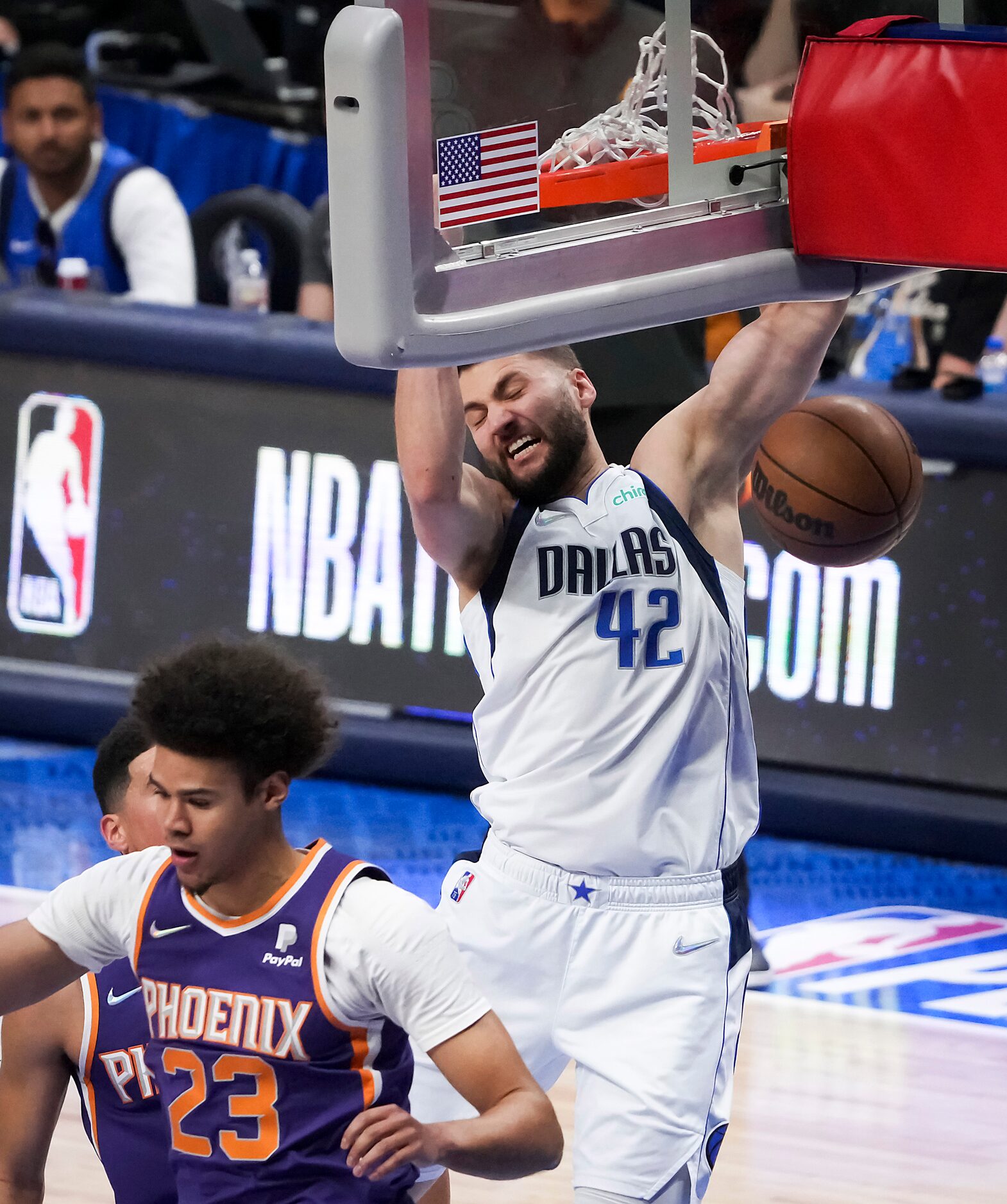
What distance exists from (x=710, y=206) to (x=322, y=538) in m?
4.45

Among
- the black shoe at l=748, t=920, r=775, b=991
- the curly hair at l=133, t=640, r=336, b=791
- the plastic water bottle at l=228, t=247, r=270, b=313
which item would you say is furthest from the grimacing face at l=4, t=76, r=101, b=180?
the curly hair at l=133, t=640, r=336, b=791

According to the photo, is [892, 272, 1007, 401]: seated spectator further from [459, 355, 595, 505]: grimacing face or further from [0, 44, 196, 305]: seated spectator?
[459, 355, 595, 505]: grimacing face

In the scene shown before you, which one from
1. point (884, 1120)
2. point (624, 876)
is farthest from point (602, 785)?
point (884, 1120)

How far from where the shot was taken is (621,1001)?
391 cm

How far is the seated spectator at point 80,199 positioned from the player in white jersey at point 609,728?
4.87m

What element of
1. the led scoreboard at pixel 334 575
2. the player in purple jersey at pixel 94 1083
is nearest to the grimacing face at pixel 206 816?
the player in purple jersey at pixel 94 1083

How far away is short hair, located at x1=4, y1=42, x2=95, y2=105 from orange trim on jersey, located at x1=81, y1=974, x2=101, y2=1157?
19.4ft

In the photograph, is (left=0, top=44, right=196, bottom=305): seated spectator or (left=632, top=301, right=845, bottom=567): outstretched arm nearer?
(left=632, top=301, right=845, bottom=567): outstretched arm

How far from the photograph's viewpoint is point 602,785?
4.01 metres

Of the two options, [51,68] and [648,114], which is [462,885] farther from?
[51,68]

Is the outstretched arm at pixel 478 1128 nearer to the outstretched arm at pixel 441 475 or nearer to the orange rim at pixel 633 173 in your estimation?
the outstretched arm at pixel 441 475

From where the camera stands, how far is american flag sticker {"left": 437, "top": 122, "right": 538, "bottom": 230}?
3.24 metres

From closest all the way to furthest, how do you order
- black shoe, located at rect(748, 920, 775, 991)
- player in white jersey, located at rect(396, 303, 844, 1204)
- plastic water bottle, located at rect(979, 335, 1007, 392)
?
player in white jersey, located at rect(396, 303, 844, 1204) < black shoe, located at rect(748, 920, 775, 991) < plastic water bottle, located at rect(979, 335, 1007, 392)

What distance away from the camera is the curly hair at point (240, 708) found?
10.4ft
